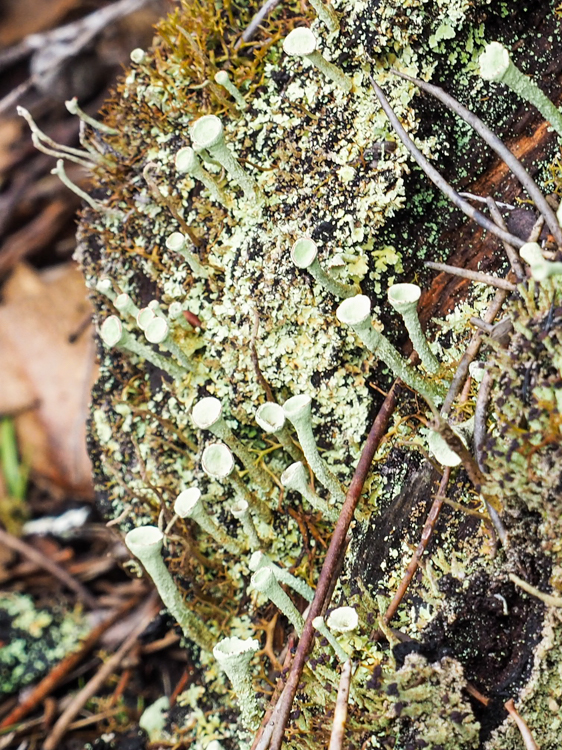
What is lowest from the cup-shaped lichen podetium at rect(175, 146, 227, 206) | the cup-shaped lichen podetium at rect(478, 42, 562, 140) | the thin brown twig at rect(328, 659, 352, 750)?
the thin brown twig at rect(328, 659, 352, 750)

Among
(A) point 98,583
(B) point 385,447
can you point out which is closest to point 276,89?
(B) point 385,447

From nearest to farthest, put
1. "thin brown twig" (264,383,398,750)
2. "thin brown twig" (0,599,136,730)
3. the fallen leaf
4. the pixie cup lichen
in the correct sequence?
"thin brown twig" (264,383,398,750) < the pixie cup lichen < "thin brown twig" (0,599,136,730) < the fallen leaf

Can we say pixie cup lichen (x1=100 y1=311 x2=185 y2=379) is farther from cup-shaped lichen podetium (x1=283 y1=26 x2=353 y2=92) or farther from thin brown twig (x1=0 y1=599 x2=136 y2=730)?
thin brown twig (x1=0 y1=599 x2=136 y2=730)

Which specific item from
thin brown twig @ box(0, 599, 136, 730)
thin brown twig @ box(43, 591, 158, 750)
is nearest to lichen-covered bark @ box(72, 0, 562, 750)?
thin brown twig @ box(43, 591, 158, 750)

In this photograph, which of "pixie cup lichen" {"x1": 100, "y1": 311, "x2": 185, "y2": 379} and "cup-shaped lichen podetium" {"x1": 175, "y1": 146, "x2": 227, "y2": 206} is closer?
"cup-shaped lichen podetium" {"x1": 175, "y1": 146, "x2": 227, "y2": 206}

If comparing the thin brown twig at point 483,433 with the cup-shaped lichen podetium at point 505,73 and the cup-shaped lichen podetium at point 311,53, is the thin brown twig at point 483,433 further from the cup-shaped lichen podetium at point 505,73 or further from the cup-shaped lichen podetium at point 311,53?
the cup-shaped lichen podetium at point 311,53

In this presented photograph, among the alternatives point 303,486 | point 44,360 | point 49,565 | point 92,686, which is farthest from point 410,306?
point 44,360
